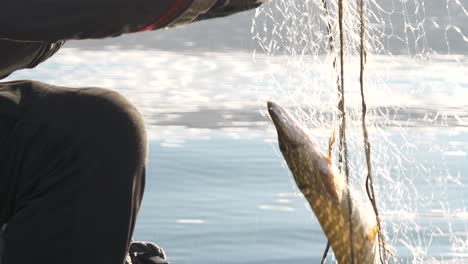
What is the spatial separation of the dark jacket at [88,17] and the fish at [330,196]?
18.4 inches

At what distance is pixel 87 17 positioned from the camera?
2.55 meters

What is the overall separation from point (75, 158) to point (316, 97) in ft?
2.01

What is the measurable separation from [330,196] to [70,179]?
1.77ft

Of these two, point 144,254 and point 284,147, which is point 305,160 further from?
point 144,254

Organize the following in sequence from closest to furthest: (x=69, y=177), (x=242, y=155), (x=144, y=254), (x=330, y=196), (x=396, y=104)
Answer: (x=69, y=177) < (x=330, y=196) < (x=144, y=254) < (x=242, y=155) < (x=396, y=104)

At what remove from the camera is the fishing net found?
335 centimetres

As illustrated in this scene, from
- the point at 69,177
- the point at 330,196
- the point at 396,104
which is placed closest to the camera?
the point at 69,177

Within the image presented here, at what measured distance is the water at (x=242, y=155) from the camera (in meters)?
5.45

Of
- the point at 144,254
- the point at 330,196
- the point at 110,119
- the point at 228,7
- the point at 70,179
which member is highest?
the point at 228,7

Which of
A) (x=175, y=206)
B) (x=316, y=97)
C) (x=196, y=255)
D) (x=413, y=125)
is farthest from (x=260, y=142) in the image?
(x=316, y=97)

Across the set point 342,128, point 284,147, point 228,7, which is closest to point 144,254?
point 284,147

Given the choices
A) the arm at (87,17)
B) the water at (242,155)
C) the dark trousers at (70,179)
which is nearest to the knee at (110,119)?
the dark trousers at (70,179)

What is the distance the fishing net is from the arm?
323 mm

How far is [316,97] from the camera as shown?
320cm
